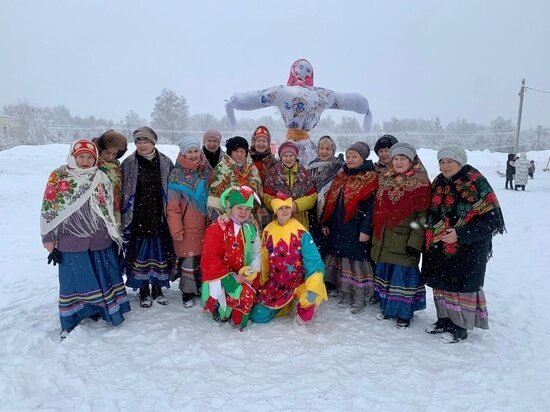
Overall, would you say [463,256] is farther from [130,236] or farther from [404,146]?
[130,236]

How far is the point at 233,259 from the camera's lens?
338 cm

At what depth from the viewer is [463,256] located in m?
3.11

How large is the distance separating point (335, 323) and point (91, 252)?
2.16m

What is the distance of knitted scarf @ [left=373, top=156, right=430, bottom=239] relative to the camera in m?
3.27

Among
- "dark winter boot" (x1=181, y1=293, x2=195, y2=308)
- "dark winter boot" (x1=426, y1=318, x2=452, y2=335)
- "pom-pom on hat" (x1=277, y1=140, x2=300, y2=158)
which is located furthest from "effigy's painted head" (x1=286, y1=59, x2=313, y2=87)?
"dark winter boot" (x1=426, y1=318, x2=452, y2=335)

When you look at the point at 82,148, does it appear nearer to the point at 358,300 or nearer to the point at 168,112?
the point at 358,300

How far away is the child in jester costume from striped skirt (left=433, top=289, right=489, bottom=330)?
161cm

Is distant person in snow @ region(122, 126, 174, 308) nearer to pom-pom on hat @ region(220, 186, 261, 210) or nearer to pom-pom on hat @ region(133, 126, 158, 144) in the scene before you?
pom-pom on hat @ region(133, 126, 158, 144)

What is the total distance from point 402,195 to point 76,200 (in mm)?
2612

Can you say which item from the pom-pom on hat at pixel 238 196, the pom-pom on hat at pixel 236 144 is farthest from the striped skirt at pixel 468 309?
the pom-pom on hat at pixel 236 144

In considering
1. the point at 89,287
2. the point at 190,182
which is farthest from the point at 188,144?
the point at 89,287

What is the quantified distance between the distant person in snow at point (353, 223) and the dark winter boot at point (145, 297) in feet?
5.96

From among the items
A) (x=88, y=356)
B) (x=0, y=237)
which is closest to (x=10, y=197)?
(x=0, y=237)

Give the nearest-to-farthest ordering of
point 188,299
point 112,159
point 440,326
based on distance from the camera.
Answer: point 440,326
point 112,159
point 188,299
